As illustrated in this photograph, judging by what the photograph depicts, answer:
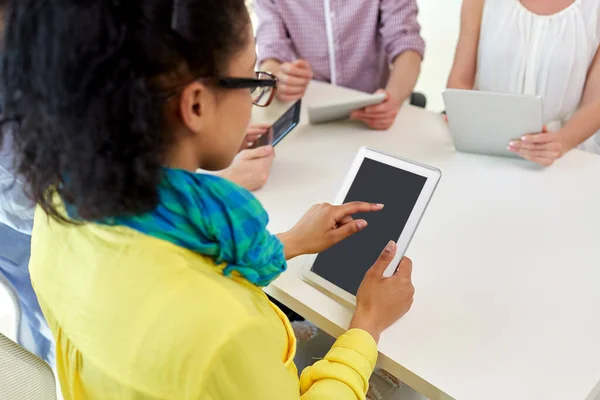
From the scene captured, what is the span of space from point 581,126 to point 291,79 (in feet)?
2.14

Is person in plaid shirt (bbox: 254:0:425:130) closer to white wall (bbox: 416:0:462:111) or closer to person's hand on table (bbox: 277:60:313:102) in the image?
person's hand on table (bbox: 277:60:313:102)

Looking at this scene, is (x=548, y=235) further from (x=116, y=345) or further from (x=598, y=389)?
(x=116, y=345)

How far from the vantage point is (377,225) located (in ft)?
2.56

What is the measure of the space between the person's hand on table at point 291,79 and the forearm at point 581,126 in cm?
59

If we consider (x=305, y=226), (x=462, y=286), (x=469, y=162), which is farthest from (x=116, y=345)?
(x=469, y=162)

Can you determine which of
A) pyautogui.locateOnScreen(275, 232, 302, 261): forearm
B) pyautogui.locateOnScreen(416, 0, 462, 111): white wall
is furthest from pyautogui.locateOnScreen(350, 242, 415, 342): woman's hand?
pyautogui.locateOnScreen(416, 0, 462, 111): white wall

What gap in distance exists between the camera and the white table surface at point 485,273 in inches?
25.0

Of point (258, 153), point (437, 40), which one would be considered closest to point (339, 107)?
point (258, 153)

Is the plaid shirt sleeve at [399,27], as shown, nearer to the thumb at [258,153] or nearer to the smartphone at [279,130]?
the smartphone at [279,130]

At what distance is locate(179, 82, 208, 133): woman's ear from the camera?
445mm

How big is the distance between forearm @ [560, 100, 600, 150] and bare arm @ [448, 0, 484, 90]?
304 mm

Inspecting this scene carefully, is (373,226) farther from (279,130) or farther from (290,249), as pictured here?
(279,130)

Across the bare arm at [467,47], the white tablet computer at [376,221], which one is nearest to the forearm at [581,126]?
the bare arm at [467,47]

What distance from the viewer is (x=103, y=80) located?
392 millimetres
